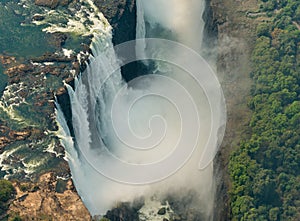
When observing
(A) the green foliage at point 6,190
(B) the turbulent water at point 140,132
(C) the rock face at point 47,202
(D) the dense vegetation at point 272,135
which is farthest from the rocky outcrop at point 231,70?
(A) the green foliage at point 6,190

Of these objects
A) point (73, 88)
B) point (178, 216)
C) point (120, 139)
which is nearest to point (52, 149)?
point (73, 88)

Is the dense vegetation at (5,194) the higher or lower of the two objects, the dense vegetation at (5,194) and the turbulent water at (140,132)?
the higher

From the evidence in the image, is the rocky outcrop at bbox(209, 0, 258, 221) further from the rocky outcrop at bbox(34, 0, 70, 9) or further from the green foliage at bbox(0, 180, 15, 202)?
the green foliage at bbox(0, 180, 15, 202)

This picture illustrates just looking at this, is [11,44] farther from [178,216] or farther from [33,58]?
[178,216]

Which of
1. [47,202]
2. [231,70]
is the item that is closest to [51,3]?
[231,70]

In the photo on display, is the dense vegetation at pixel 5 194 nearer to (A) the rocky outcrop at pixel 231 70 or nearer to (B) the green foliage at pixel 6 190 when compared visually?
(B) the green foliage at pixel 6 190

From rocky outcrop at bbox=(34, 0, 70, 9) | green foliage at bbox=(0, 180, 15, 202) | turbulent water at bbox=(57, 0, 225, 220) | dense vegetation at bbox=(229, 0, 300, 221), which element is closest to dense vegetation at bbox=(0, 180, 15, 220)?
green foliage at bbox=(0, 180, 15, 202)
